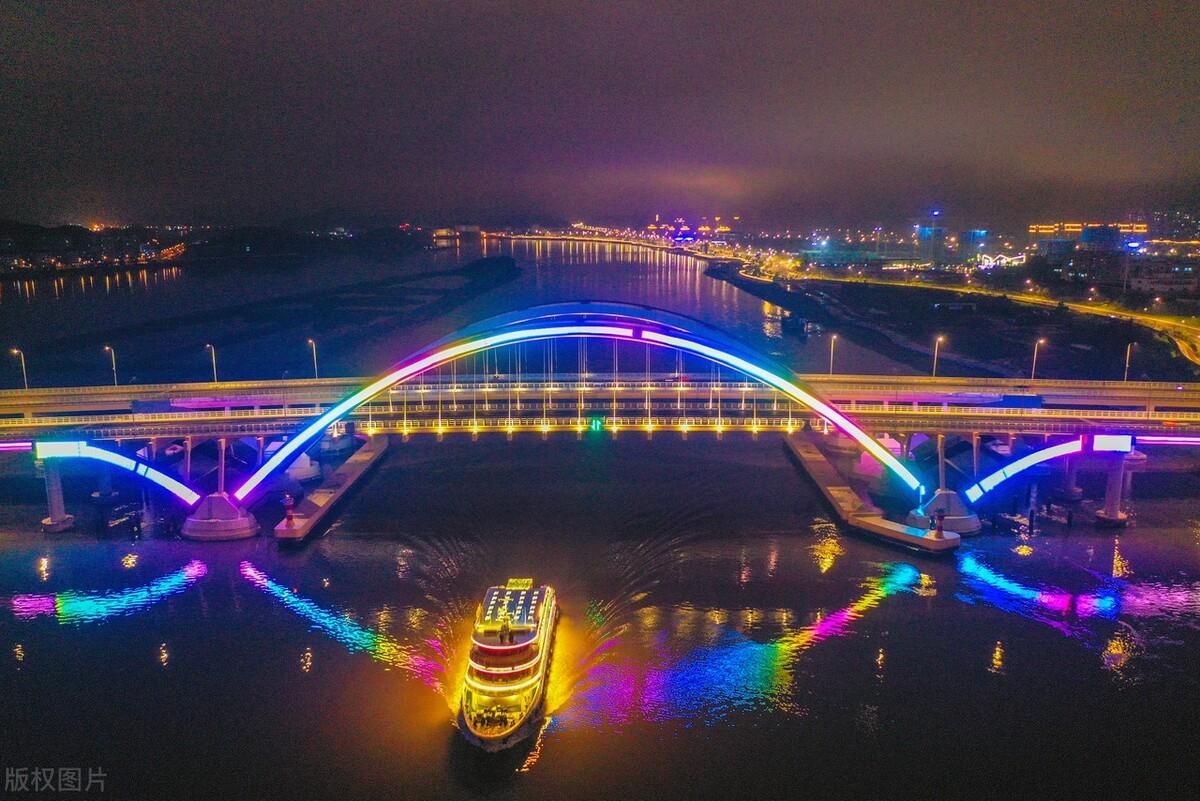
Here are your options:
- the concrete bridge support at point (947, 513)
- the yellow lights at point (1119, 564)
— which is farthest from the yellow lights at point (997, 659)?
the concrete bridge support at point (947, 513)

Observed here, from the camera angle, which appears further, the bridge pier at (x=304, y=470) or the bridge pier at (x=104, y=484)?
the bridge pier at (x=304, y=470)

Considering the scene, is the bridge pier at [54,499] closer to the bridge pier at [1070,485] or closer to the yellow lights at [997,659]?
the yellow lights at [997,659]

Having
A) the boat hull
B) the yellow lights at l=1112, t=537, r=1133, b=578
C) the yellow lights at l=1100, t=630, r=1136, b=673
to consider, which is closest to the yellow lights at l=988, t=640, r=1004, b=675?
the yellow lights at l=1100, t=630, r=1136, b=673

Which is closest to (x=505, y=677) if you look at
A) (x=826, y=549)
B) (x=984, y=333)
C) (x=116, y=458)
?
(x=826, y=549)

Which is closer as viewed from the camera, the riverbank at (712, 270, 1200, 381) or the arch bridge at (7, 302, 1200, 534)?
the arch bridge at (7, 302, 1200, 534)

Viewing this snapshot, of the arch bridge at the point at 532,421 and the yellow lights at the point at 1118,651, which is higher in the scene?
the arch bridge at the point at 532,421

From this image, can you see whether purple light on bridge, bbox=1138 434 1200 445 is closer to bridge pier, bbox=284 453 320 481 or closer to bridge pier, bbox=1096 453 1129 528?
bridge pier, bbox=1096 453 1129 528
